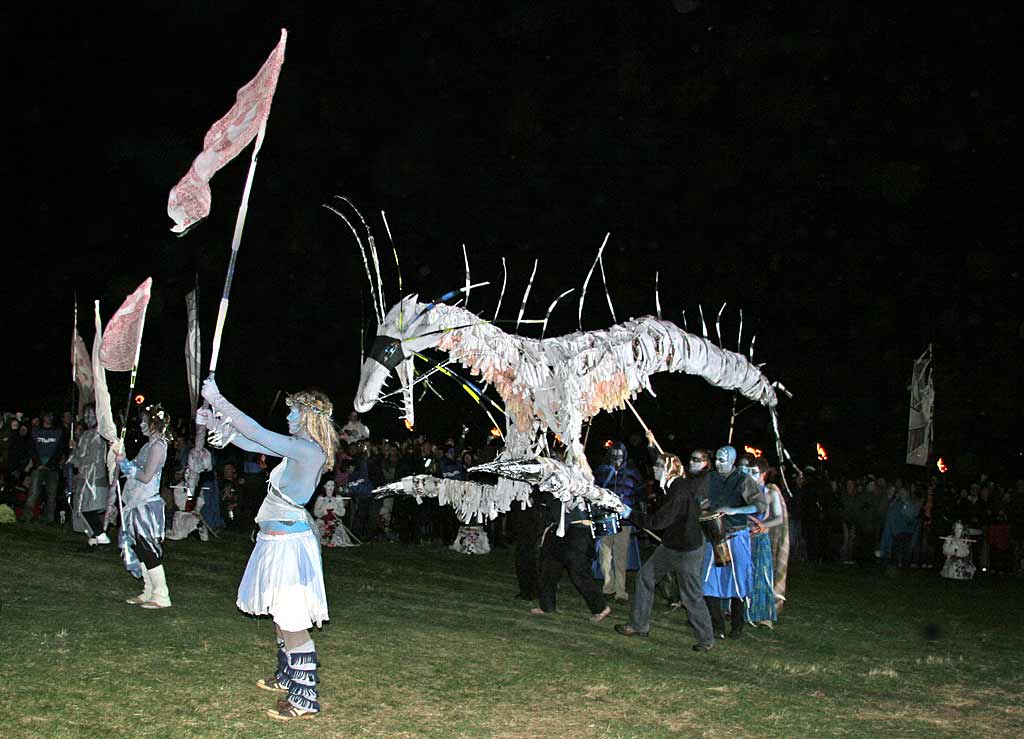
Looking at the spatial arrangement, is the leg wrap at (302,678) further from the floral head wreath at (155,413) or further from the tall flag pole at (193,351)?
the tall flag pole at (193,351)

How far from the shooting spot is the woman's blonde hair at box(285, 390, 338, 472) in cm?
639

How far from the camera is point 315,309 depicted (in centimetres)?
3200

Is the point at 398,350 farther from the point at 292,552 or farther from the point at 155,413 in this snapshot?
the point at 292,552

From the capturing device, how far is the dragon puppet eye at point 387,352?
396 inches

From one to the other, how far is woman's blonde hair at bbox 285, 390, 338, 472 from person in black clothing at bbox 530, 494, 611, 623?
14.4 feet

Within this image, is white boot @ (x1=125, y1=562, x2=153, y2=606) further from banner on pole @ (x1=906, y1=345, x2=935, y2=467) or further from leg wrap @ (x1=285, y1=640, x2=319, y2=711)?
banner on pole @ (x1=906, y1=345, x2=935, y2=467)

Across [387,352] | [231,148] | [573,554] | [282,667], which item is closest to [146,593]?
[387,352]

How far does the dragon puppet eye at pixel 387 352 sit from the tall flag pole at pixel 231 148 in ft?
10.7

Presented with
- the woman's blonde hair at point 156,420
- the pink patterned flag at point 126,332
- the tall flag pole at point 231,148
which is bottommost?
the woman's blonde hair at point 156,420

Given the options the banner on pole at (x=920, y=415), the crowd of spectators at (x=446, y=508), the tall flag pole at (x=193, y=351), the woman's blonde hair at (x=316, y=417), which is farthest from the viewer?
the banner on pole at (x=920, y=415)

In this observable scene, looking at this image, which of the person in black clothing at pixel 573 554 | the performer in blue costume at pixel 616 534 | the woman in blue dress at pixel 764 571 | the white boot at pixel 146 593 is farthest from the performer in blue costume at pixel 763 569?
the white boot at pixel 146 593

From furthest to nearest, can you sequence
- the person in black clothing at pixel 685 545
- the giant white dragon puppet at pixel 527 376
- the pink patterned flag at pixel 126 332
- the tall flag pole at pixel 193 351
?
1. the tall flag pole at pixel 193 351
2. the giant white dragon puppet at pixel 527 376
3. the person in black clothing at pixel 685 545
4. the pink patterned flag at pixel 126 332

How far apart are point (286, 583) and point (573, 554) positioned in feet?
15.8

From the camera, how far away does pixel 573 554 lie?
10547 millimetres
